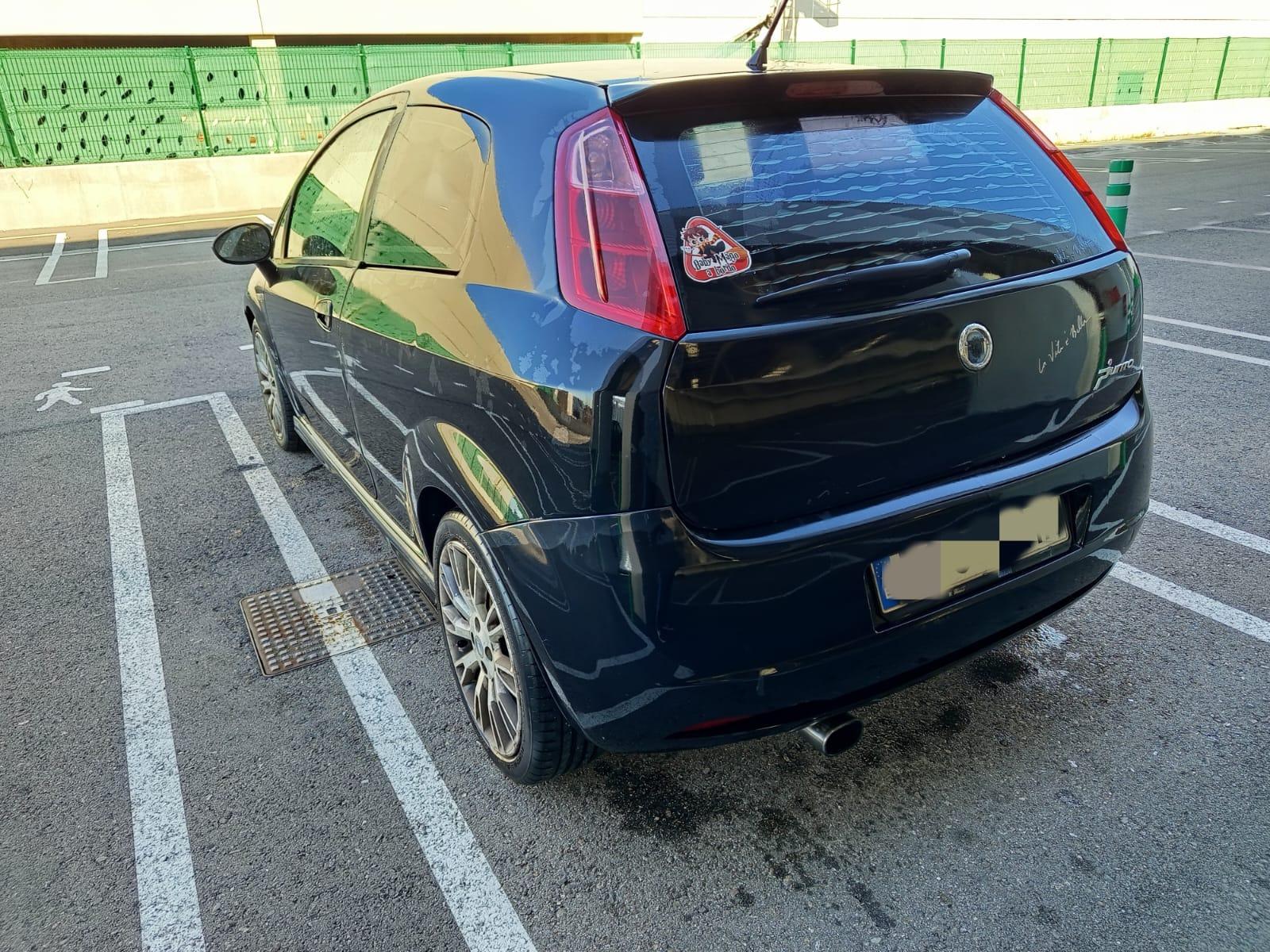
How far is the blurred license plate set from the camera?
1905mm

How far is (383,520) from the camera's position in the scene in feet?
10.0

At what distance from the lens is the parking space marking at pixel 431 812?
2.01 meters

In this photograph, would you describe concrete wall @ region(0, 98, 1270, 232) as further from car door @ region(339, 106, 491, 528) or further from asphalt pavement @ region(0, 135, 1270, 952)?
car door @ region(339, 106, 491, 528)

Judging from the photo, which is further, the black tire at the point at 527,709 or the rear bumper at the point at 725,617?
the black tire at the point at 527,709

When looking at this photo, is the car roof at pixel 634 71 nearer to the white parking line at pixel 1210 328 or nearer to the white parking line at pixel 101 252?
the white parking line at pixel 1210 328

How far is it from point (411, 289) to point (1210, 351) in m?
5.37

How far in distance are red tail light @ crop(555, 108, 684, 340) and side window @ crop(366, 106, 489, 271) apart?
0.38 m

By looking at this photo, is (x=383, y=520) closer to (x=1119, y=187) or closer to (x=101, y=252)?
(x=1119, y=187)

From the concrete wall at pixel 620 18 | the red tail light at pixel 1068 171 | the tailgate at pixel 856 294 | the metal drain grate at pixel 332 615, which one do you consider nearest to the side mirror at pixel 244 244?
the metal drain grate at pixel 332 615

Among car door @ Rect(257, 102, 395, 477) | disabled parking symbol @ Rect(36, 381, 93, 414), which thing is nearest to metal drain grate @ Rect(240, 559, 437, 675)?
car door @ Rect(257, 102, 395, 477)

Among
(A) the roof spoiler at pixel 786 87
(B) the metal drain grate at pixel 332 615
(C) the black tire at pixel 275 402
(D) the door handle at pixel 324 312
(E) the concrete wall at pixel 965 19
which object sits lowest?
(B) the metal drain grate at pixel 332 615

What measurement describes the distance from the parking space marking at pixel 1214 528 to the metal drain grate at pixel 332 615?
2943 mm

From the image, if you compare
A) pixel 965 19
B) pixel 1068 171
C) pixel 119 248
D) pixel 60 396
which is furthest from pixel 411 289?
pixel 965 19

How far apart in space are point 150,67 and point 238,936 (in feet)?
60.9
